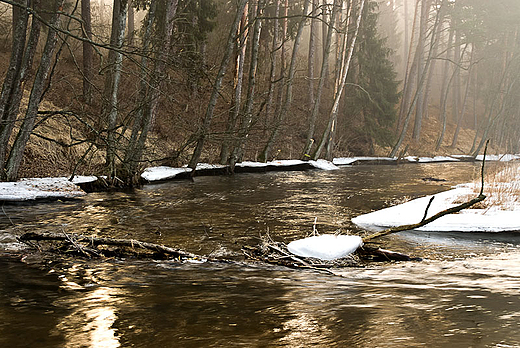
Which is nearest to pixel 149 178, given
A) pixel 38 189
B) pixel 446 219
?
pixel 38 189

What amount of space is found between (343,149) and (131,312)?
27.0 meters

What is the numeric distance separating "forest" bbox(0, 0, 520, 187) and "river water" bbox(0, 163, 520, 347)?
8.68 ft

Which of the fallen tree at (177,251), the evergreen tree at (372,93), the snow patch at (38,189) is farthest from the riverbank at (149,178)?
the fallen tree at (177,251)

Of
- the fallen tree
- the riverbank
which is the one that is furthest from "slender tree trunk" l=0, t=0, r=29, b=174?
the fallen tree

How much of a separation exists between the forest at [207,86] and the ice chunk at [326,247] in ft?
10.6

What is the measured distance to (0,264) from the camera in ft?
20.0

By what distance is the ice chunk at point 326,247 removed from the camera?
22.1 ft

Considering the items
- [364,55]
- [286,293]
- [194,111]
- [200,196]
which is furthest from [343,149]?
[286,293]

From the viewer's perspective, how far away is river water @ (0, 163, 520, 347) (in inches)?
159

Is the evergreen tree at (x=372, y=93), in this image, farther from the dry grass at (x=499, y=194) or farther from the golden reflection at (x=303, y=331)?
the golden reflection at (x=303, y=331)

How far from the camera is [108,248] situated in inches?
277

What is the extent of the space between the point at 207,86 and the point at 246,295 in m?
13.8

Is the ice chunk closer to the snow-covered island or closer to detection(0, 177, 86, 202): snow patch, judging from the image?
the snow-covered island

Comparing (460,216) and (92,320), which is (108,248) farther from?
(460,216)
